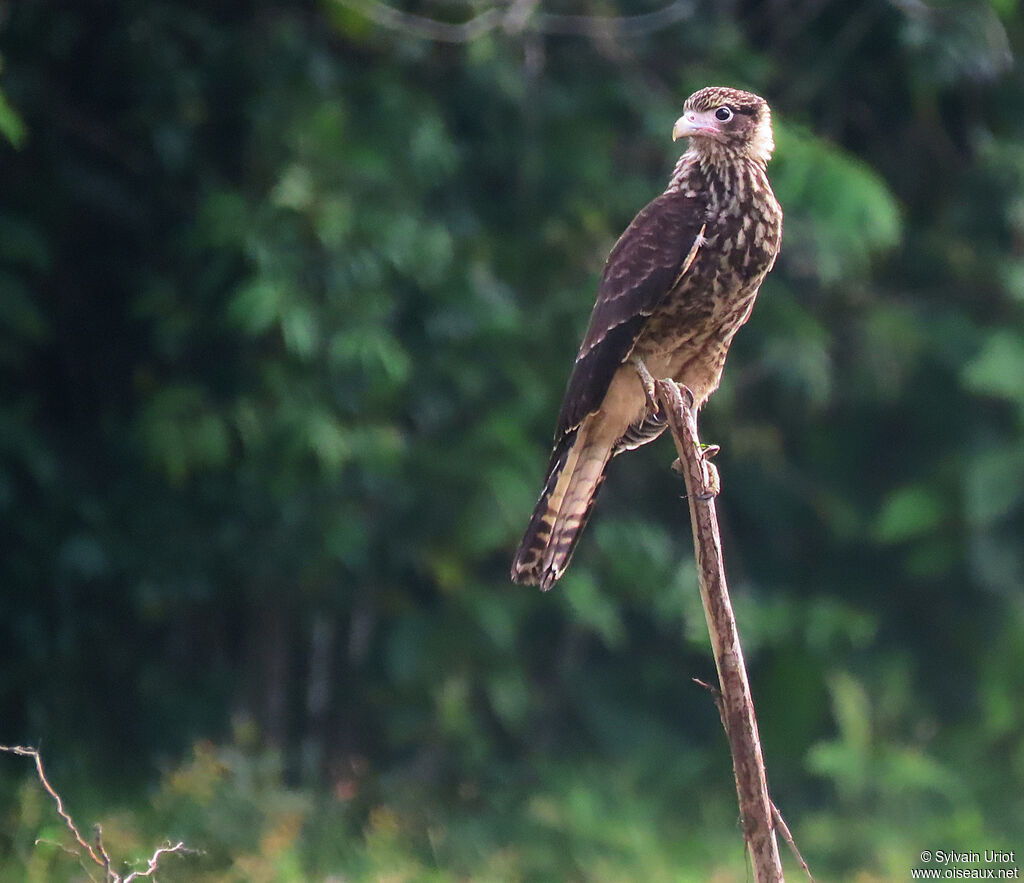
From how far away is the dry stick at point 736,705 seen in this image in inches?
84.4

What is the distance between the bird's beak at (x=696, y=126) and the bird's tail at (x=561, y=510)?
0.77 m

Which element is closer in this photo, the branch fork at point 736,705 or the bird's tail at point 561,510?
the branch fork at point 736,705

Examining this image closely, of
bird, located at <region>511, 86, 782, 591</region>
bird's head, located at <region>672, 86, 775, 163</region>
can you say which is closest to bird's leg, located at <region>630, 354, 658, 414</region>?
bird, located at <region>511, 86, 782, 591</region>

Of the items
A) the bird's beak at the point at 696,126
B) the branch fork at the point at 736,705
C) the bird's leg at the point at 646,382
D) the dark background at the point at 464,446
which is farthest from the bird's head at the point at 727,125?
the dark background at the point at 464,446

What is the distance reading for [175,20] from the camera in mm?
4840

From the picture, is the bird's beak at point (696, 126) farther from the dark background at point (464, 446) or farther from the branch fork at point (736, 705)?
the dark background at point (464, 446)

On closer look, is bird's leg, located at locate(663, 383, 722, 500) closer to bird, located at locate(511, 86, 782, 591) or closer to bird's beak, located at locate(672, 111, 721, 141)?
bird, located at locate(511, 86, 782, 591)

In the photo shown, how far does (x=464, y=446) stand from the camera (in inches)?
199

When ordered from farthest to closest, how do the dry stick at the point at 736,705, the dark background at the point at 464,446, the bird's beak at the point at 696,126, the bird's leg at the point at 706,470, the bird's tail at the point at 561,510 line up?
the dark background at the point at 464,446
the bird's beak at the point at 696,126
the bird's tail at the point at 561,510
the bird's leg at the point at 706,470
the dry stick at the point at 736,705

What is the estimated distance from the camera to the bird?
3141mm

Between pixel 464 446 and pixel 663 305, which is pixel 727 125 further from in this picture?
pixel 464 446

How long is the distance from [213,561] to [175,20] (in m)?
1.93

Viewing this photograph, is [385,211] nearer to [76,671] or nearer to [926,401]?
[76,671]

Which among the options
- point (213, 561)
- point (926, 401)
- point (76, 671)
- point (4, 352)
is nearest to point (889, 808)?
point (926, 401)
